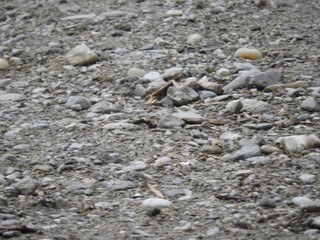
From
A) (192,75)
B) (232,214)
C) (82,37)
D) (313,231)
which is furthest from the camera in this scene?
(82,37)

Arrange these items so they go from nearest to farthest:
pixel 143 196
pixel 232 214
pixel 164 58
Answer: pixel 232 214 < pixel 143 196 < pixel 164 58

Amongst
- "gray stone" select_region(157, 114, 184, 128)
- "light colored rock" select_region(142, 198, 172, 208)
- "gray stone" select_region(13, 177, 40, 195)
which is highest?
"gray stone" select_region(13, 177, 40, 195)

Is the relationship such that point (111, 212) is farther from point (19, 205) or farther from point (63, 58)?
point (63, 58)

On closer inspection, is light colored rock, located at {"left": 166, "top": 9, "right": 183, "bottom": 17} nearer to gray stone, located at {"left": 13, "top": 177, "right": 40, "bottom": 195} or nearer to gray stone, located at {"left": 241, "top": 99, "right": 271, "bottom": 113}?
gray stone, located at {"left": 241, "top": 99, "right": 271, "bottom": 113}

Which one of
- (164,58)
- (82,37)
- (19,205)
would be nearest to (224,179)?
(19,205)

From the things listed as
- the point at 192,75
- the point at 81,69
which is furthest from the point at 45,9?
the point at 192,75

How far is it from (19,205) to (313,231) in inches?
44.4

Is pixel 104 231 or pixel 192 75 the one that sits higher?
pixel 104 231

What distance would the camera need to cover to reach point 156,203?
2.16 metres

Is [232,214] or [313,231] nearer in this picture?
[313,231]

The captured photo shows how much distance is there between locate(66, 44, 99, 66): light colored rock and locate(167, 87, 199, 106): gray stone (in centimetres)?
94

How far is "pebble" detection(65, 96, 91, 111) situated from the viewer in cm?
337

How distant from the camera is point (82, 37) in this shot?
177 inches

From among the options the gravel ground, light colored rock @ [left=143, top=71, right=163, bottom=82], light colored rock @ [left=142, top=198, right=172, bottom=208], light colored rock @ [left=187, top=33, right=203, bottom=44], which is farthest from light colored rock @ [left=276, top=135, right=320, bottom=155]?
light colored rock @ [left=187, top=33, right=203, bottom=44]
